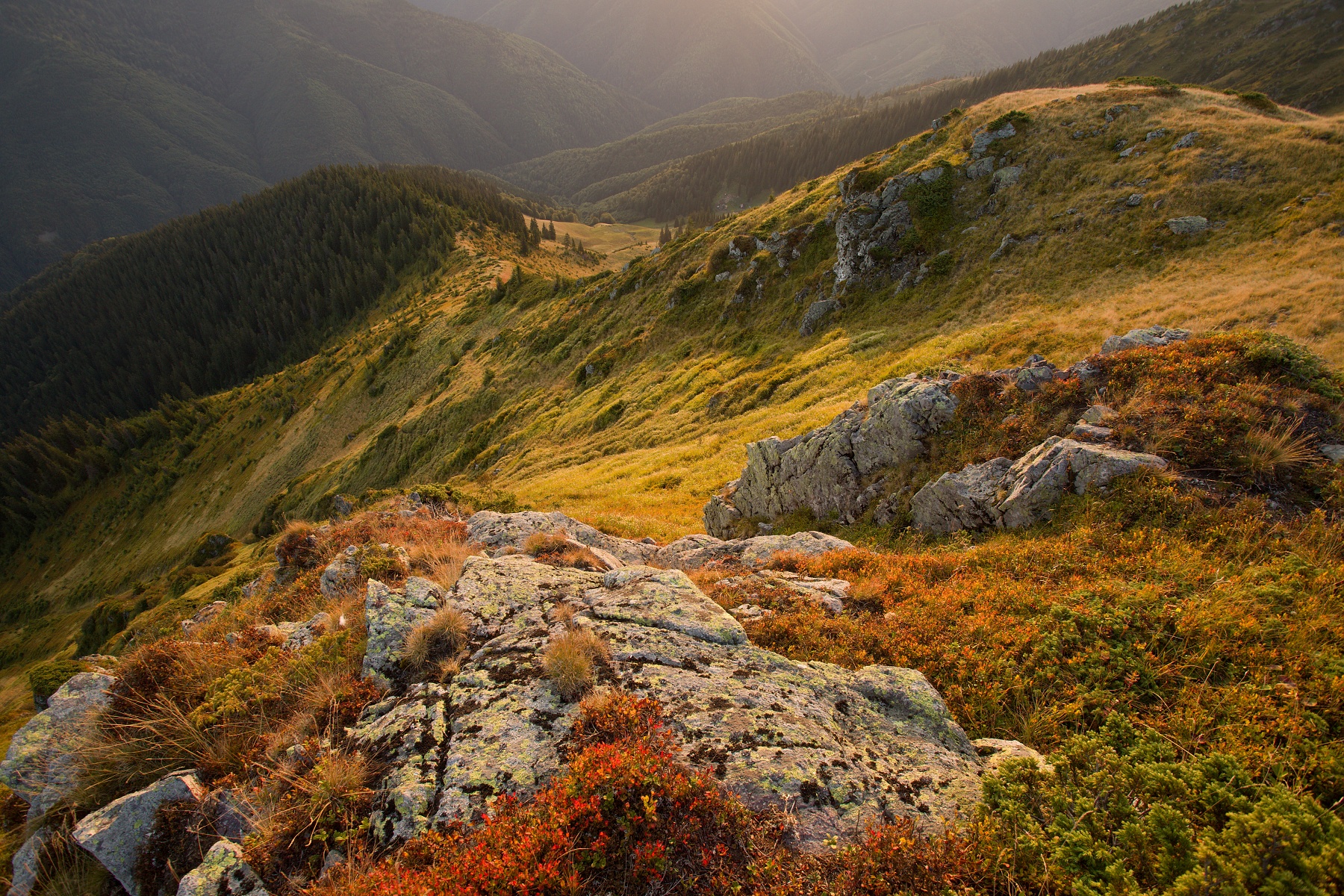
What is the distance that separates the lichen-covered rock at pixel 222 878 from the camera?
14.8 feet

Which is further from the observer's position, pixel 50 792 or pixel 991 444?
pixel 991 444

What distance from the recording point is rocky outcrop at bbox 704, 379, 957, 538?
14602mm

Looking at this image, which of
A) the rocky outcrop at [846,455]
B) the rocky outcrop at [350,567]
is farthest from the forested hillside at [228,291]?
the rocky outcrop at [350,567]

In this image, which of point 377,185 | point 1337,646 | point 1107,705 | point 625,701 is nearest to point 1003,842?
point 1107,705

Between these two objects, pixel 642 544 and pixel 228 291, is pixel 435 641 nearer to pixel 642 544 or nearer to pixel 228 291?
pixel 642 544

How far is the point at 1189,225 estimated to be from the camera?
2412 centimetres

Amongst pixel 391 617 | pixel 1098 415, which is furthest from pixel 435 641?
pixel 1098 415

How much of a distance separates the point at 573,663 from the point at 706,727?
181cm

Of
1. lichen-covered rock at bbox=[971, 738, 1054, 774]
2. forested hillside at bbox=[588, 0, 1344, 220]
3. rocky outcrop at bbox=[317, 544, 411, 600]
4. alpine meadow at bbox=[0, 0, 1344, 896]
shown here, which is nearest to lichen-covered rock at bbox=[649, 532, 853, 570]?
alpine meadow at bbox=[0, 0, 1344, 896]

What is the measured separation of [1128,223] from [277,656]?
1541 inches

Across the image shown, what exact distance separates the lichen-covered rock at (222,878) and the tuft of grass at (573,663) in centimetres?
308

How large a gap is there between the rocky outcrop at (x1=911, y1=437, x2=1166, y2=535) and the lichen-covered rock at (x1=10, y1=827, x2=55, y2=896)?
599 inches

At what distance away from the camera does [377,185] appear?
147 metres

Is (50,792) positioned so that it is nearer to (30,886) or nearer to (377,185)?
(30,886)
